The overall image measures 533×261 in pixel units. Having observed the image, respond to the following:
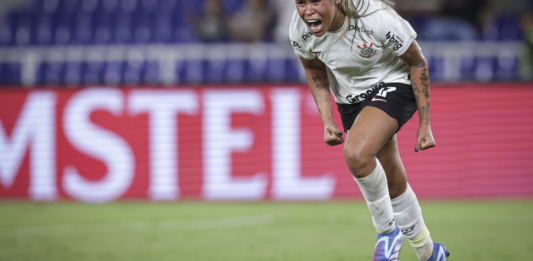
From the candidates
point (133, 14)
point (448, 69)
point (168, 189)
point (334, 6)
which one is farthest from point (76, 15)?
point (334, 6)

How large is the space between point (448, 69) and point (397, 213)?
220 inches

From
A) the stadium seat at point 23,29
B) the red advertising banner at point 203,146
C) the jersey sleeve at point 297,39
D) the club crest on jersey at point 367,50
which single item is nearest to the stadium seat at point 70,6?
the stadium seat at point 23,29

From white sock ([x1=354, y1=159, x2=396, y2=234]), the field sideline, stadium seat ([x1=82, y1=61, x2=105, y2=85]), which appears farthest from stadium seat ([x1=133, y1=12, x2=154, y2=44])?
white sock ([x1=354, y1=159, x2=396, y2=234])

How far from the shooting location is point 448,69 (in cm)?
905

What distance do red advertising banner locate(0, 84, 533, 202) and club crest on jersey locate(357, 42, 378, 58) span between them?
15.5 ft

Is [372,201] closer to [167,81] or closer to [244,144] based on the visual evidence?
[244,144]

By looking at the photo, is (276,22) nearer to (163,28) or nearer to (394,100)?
(163,28)

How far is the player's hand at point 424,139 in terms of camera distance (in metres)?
3.57

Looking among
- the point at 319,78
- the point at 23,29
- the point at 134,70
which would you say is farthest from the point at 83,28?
the point at 319,78

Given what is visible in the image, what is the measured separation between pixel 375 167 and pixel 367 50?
705 mm

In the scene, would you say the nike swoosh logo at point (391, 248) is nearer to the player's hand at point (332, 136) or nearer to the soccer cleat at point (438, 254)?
the soccer cleat at point (438, 254)

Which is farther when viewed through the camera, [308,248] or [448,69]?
[448,69]

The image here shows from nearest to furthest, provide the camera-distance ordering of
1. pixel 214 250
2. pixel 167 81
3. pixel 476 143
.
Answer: pixel 214 250, pixel 476 143, pixel 167 81

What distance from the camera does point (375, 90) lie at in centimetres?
387
